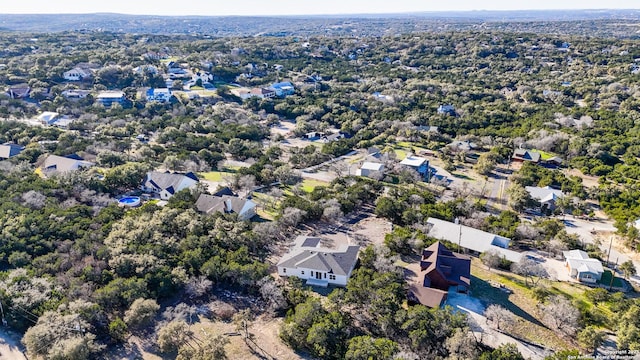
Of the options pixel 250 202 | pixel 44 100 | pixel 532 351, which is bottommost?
pixel 532 351

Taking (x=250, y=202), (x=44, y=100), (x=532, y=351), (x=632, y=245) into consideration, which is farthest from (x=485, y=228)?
(x=44, y=100)

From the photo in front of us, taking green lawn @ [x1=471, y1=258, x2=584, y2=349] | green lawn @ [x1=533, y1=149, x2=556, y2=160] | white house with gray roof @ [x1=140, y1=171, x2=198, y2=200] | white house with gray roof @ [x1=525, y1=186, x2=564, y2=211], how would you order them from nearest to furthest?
green lawn @ [x1=471, y1=258, x2=584, y2=349] < white house with gray roof @ [x1=140, y1=171, x2=198, y2=200] < white house with gray roof @ [x1=525, y1=186, x2=564, y2=211] < green lawn @ [x1=533, y1=149, x2=556, y2=160]

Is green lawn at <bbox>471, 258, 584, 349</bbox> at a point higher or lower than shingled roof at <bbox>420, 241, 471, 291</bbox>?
lower

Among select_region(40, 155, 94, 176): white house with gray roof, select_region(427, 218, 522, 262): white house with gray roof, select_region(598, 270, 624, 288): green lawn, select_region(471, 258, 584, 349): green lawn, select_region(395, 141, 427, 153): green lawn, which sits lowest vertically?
select_region(598, 270, 624, 288): green lawn

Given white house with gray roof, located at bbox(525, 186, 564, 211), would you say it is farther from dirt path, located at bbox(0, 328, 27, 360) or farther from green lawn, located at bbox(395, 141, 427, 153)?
dirt path, located at bbox(0, 328, 27, 360)

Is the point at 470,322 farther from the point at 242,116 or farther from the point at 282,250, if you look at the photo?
the point at 242,116

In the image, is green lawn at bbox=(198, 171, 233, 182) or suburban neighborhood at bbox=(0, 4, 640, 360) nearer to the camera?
suburban neighborhood at bbox=(0, 4, 640, 360)

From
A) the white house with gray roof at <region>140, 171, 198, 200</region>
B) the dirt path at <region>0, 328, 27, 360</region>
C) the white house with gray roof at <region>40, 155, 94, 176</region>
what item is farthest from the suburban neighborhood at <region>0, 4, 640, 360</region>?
the white house with gray roof at <region>40, 155, 94, 176</region>
